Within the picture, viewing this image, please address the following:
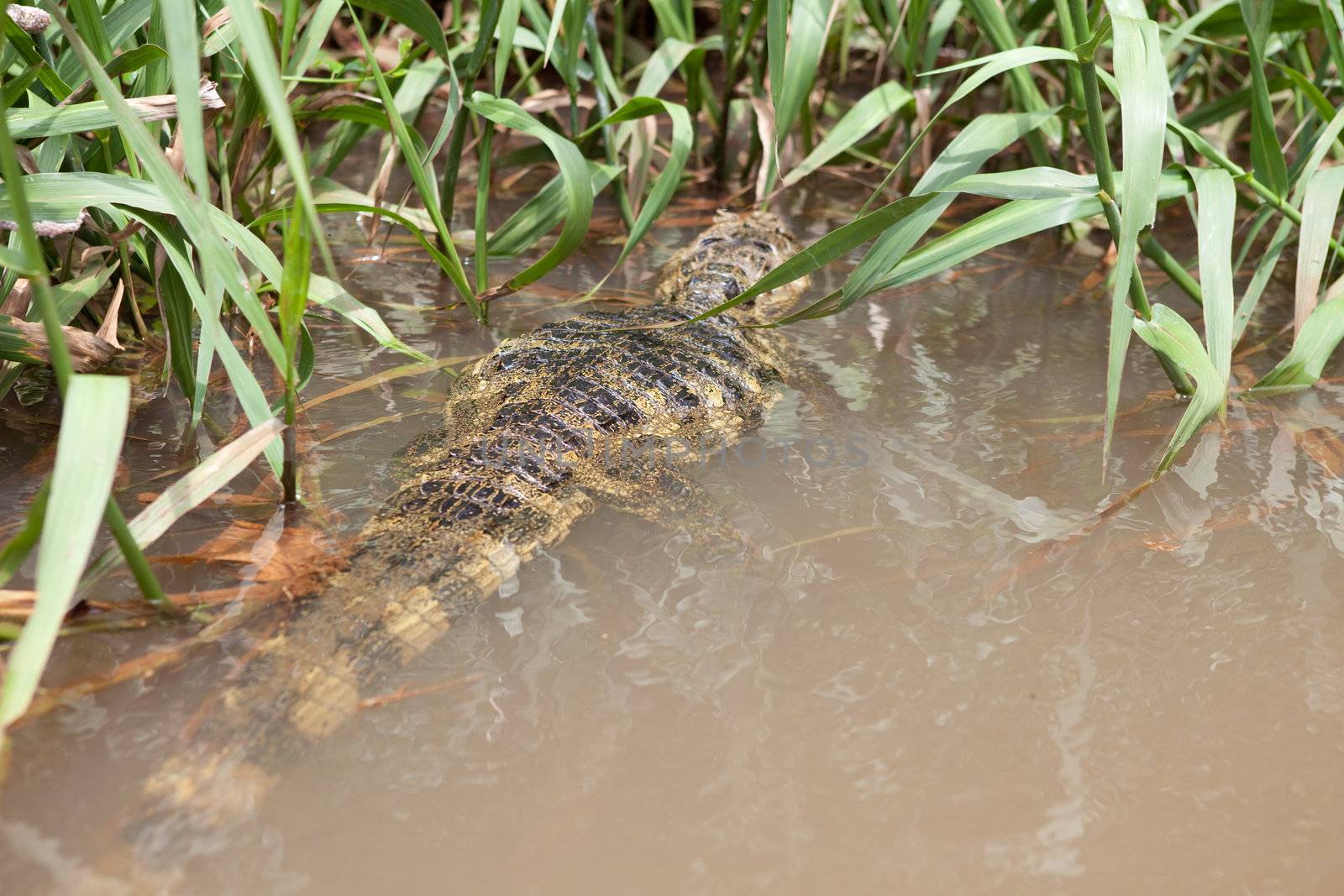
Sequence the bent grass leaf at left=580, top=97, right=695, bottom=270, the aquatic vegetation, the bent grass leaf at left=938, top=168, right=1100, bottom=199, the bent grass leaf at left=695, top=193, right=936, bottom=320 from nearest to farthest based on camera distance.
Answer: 1. the aquatic vegetation
2. the bent grass leaf at left=695, top=193, right=936, bottom=320
3. the bent grass leaf at left=938, top=168, right=1100, bottom=199
4. the bent grass leaf at left=580, top=97, right=695, bottom=270

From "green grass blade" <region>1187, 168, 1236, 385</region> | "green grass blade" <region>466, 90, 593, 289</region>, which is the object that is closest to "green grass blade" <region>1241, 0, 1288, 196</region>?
"green grass blade" <region>1187, 168, 1236, 385</region>

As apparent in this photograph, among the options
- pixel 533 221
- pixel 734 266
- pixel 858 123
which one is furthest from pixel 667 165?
pixel 858 123

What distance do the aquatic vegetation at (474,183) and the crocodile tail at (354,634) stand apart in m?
0.24

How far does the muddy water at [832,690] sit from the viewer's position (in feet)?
4.66

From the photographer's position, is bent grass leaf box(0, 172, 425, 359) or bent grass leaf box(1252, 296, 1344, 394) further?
bent grass leaf box(1252, 296, 1344, 394)

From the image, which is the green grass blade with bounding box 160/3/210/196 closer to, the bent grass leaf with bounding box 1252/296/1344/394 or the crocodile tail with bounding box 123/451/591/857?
the crocodile tail with bounding box 123/451/591/857

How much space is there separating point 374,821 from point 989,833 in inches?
33.4

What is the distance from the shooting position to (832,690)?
173 cm

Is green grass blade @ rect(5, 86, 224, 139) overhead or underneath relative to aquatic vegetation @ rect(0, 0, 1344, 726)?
overhead

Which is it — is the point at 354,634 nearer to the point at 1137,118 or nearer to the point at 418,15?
the point at 418,15

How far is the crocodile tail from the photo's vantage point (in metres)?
1.42

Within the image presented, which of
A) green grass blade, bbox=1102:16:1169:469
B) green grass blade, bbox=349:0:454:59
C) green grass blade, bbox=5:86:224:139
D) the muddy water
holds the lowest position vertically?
the muddy water

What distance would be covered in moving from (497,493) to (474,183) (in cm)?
232

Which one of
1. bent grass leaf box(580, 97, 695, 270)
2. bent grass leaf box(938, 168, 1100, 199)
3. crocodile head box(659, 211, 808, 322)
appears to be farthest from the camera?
crocodile head box(659, 211, 808, 322)
